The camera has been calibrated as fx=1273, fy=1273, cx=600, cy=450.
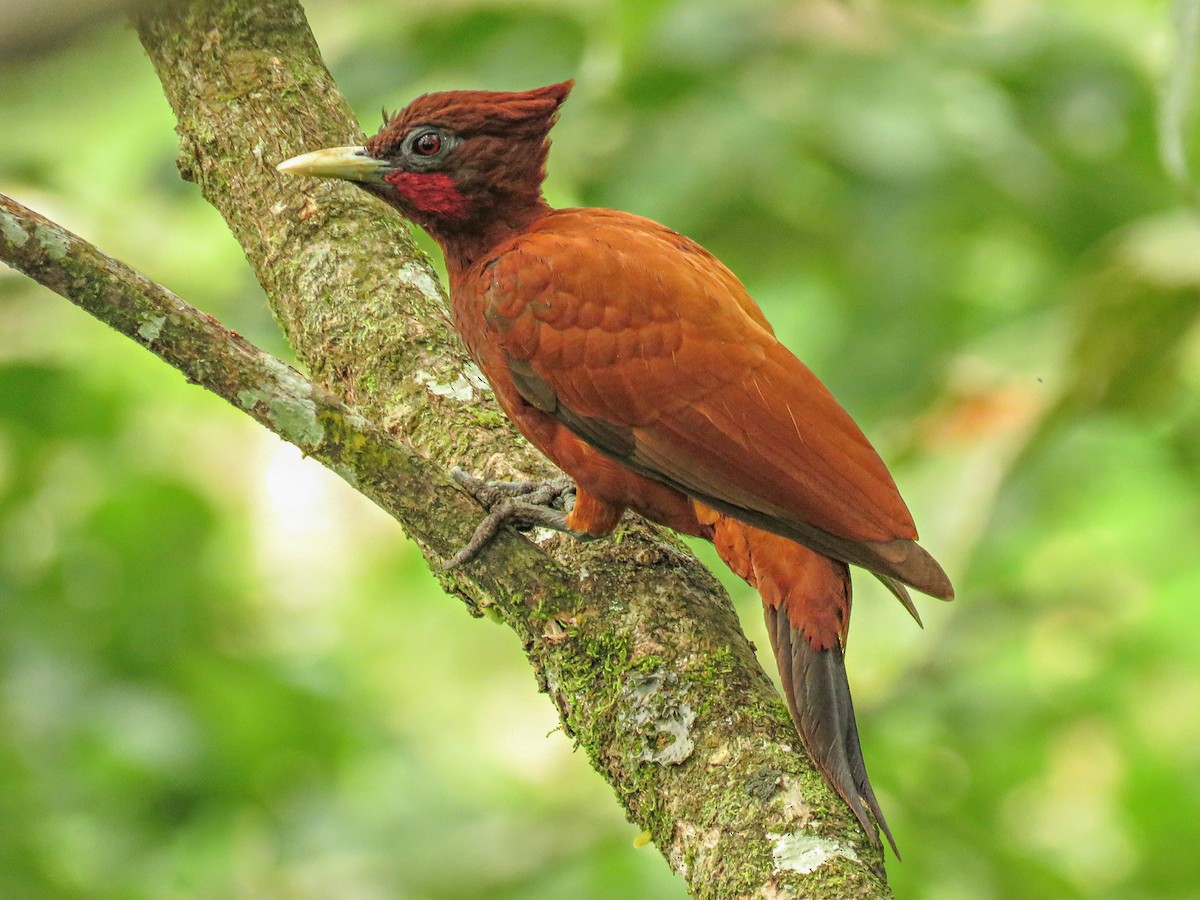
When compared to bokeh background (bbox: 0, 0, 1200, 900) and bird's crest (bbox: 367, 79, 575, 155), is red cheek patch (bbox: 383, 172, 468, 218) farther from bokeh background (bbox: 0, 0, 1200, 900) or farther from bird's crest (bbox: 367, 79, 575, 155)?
bokeh background (bbox: 0, 0, 1200, 900)

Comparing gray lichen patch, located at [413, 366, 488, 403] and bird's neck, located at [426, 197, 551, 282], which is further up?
bird's neck, located at [426, 197, 551, 282]

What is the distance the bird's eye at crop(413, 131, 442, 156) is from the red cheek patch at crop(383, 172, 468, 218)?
53 millimetres

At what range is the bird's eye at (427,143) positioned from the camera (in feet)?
9.53

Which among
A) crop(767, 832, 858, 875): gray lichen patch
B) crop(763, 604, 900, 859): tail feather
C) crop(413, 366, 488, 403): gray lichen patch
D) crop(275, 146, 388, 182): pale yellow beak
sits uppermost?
crop(275, 146, 388, 182): pale yellow beak

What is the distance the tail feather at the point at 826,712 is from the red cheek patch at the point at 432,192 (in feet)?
3.84

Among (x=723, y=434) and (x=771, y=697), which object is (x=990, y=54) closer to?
(x=723, y=434)

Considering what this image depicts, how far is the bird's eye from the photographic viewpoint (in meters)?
2.91

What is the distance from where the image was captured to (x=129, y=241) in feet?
13.0

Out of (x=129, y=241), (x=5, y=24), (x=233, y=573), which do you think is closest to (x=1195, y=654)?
(x=233, y=573)

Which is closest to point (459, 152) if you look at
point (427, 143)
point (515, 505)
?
point (427, 143)

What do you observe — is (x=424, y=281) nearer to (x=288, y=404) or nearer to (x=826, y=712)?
(x=288, y=404)

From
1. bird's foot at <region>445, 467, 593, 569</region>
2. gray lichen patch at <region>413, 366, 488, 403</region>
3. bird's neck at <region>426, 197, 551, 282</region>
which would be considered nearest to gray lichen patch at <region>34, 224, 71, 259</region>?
bird's foot at <region>445, 467, 593, 569</region>

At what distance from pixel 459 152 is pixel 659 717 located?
1.43 metres

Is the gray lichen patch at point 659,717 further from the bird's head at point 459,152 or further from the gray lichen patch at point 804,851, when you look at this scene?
the bird's head at point 459,152
